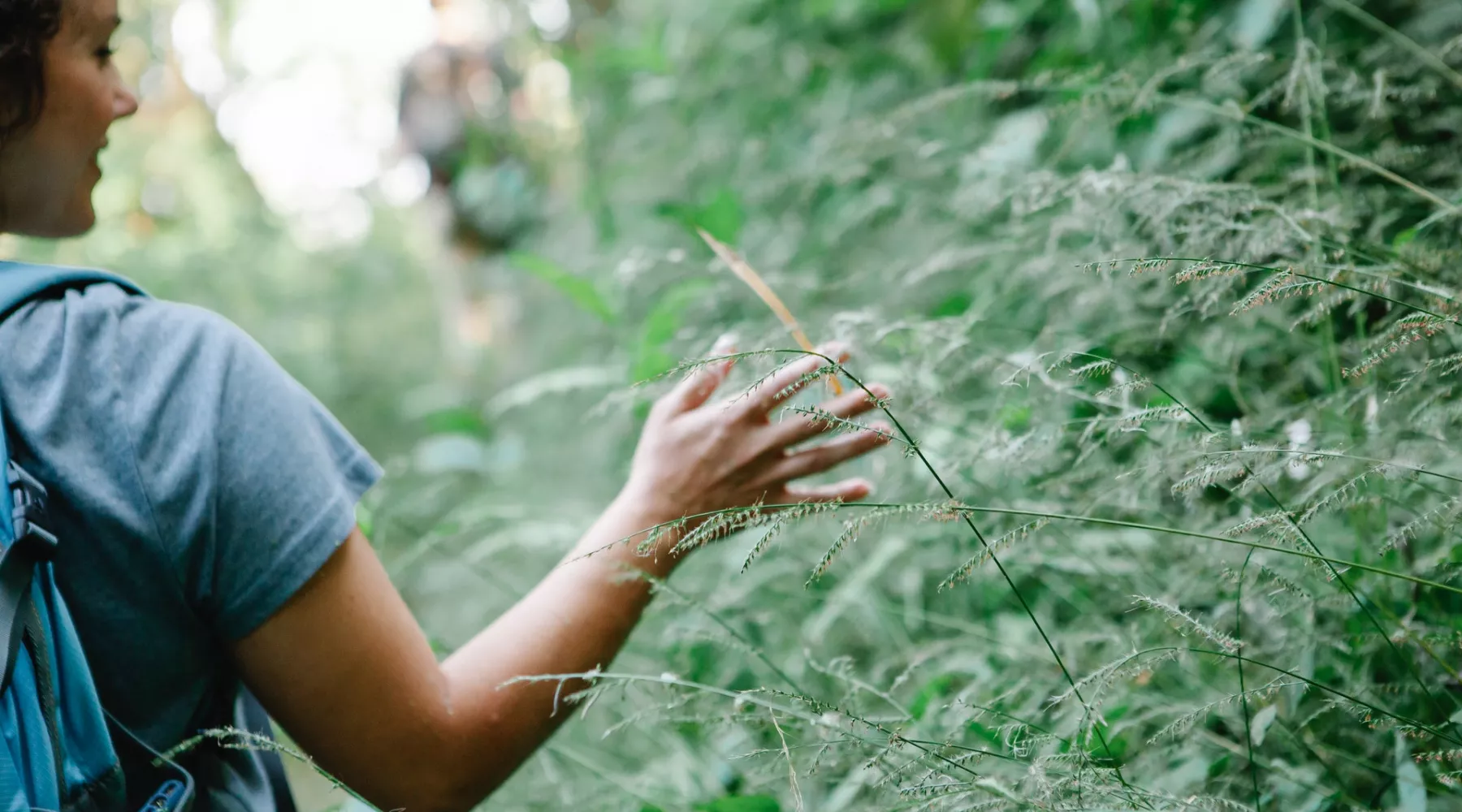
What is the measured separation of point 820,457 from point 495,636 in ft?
1.22

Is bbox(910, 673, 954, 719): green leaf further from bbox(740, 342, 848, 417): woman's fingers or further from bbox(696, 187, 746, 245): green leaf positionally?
bbox(696, 187, 746, 245): green leaf

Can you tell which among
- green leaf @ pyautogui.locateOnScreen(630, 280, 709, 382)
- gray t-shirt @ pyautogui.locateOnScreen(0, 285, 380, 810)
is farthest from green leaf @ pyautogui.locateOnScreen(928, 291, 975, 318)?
gray t-shirt @ pyautogui.locateOnScreen(0, 285, 380, 810)

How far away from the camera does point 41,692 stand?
27.1 inches

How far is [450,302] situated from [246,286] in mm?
2103

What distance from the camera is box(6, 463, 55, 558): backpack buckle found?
68cm

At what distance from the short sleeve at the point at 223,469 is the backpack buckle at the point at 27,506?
0.22 feet

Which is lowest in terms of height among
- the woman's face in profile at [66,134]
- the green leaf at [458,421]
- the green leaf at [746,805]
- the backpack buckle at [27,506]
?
the green leaf at [458,421]

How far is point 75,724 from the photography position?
28.2 inches

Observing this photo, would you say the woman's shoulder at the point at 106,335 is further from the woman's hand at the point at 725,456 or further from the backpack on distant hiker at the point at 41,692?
the woman's hand at the point at 725,456

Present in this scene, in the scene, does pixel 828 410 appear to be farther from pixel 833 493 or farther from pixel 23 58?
pixel 23 58

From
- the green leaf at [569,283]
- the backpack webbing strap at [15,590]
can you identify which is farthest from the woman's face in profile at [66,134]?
the green leaf at [569,283]

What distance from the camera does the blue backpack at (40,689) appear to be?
26.2 inches

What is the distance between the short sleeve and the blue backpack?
0.26 ft

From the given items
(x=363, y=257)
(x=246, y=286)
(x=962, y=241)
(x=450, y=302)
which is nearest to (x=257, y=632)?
(x=962, y=241)
